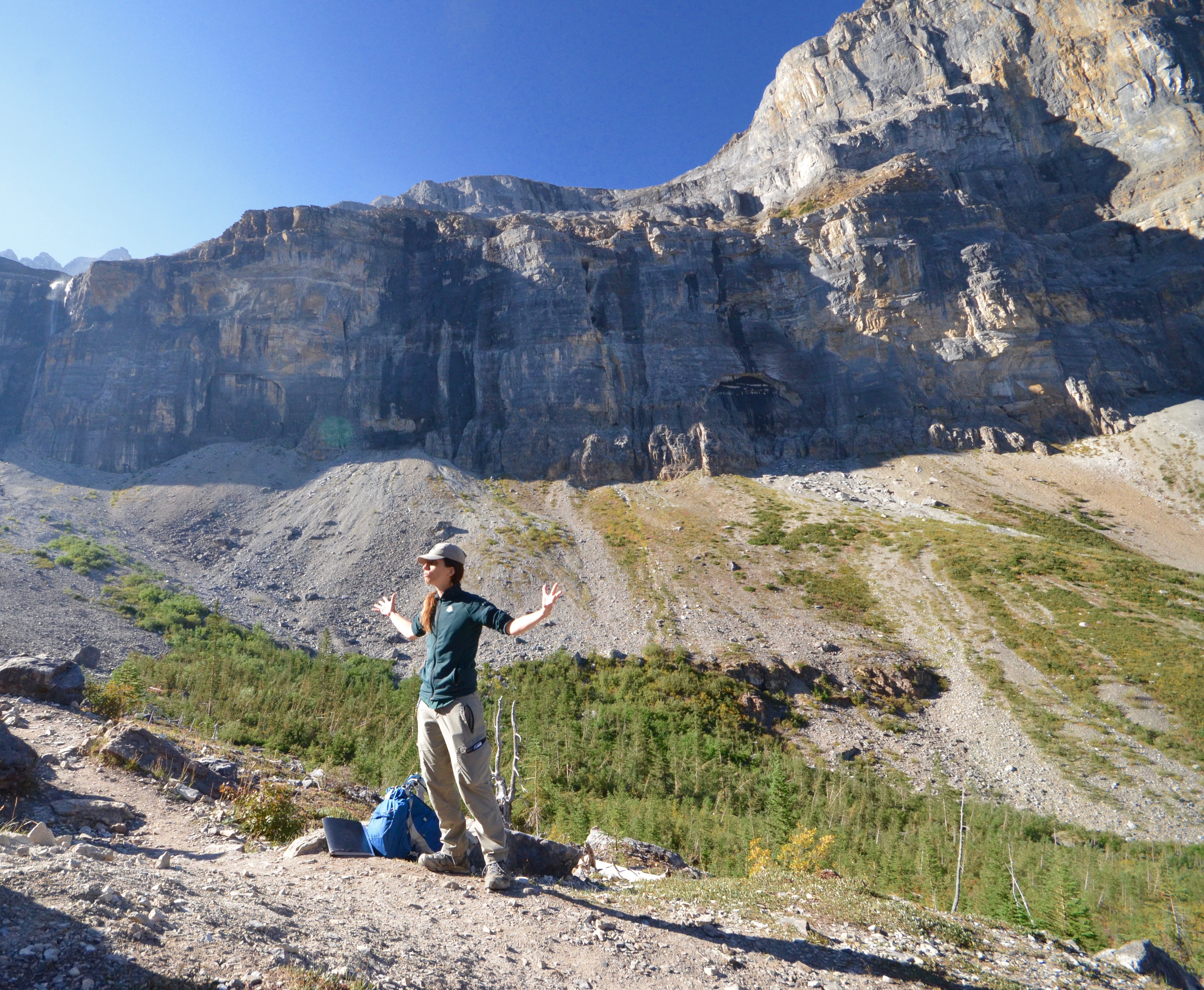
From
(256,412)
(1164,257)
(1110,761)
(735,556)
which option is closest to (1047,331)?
(1164,257)

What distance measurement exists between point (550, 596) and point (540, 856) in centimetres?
317

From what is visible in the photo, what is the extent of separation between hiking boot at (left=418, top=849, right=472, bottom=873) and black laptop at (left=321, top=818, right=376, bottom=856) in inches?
28.8

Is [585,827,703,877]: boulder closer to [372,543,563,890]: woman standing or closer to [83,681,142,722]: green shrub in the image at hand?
[372,543,563,890]: woman standing

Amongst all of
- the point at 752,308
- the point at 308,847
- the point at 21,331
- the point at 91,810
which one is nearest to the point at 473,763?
the point at 308,847

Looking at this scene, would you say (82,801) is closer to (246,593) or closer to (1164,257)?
(246,593)

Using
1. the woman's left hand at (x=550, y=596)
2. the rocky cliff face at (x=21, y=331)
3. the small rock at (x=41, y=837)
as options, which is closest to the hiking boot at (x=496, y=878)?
the woman's left hand at (x=550, y=596)

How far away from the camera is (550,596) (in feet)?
16.3

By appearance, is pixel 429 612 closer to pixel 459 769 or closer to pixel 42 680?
pixel 459 769

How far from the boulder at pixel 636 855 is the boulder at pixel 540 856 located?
229 centimetres

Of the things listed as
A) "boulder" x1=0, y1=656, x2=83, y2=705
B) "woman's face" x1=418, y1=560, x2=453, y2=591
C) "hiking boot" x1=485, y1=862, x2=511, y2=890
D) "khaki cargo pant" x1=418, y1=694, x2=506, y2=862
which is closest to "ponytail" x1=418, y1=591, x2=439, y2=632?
"woman's face" x1=418, y1=560, x2=453, y2=591

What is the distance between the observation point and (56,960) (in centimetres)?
238

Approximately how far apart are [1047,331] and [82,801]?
67981 millimetres

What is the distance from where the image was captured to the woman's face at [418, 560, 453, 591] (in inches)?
190

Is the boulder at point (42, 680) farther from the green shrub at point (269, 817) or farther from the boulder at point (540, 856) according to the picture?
the boulder at point (540, 856)
